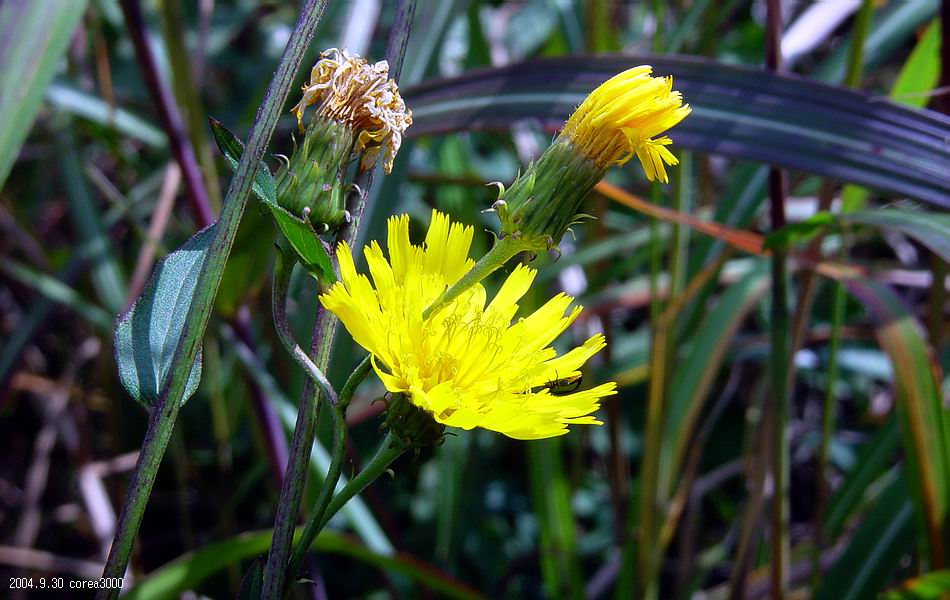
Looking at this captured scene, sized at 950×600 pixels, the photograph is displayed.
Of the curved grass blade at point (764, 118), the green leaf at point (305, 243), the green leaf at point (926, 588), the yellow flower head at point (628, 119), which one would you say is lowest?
the green leaf at point (926, 588)

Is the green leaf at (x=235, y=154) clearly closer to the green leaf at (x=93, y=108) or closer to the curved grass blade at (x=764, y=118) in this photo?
the curved grass blade at (x=764, y=118)

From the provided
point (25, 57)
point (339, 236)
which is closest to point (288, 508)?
point (339, 236)

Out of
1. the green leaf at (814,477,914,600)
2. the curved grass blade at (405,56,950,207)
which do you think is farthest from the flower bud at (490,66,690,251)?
Answer: the green leaf at (814,477,914,600)

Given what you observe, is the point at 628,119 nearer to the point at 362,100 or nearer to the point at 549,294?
the point at 362,100

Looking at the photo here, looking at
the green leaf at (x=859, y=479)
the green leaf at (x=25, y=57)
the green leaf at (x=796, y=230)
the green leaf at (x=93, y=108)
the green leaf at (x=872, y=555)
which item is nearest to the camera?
the green leaf at (x=25, y=57)

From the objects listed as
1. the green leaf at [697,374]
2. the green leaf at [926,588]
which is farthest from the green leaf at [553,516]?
the green leaf at [926,588]

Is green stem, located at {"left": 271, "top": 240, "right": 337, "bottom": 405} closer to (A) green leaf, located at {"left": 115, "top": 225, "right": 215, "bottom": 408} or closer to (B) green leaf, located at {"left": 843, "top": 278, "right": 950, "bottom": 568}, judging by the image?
(A) green leaf, located at {"left": 115, "top": 225, "right": 215, "bottom": 408}

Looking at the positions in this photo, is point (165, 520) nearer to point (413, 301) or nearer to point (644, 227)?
point (644, 227)
